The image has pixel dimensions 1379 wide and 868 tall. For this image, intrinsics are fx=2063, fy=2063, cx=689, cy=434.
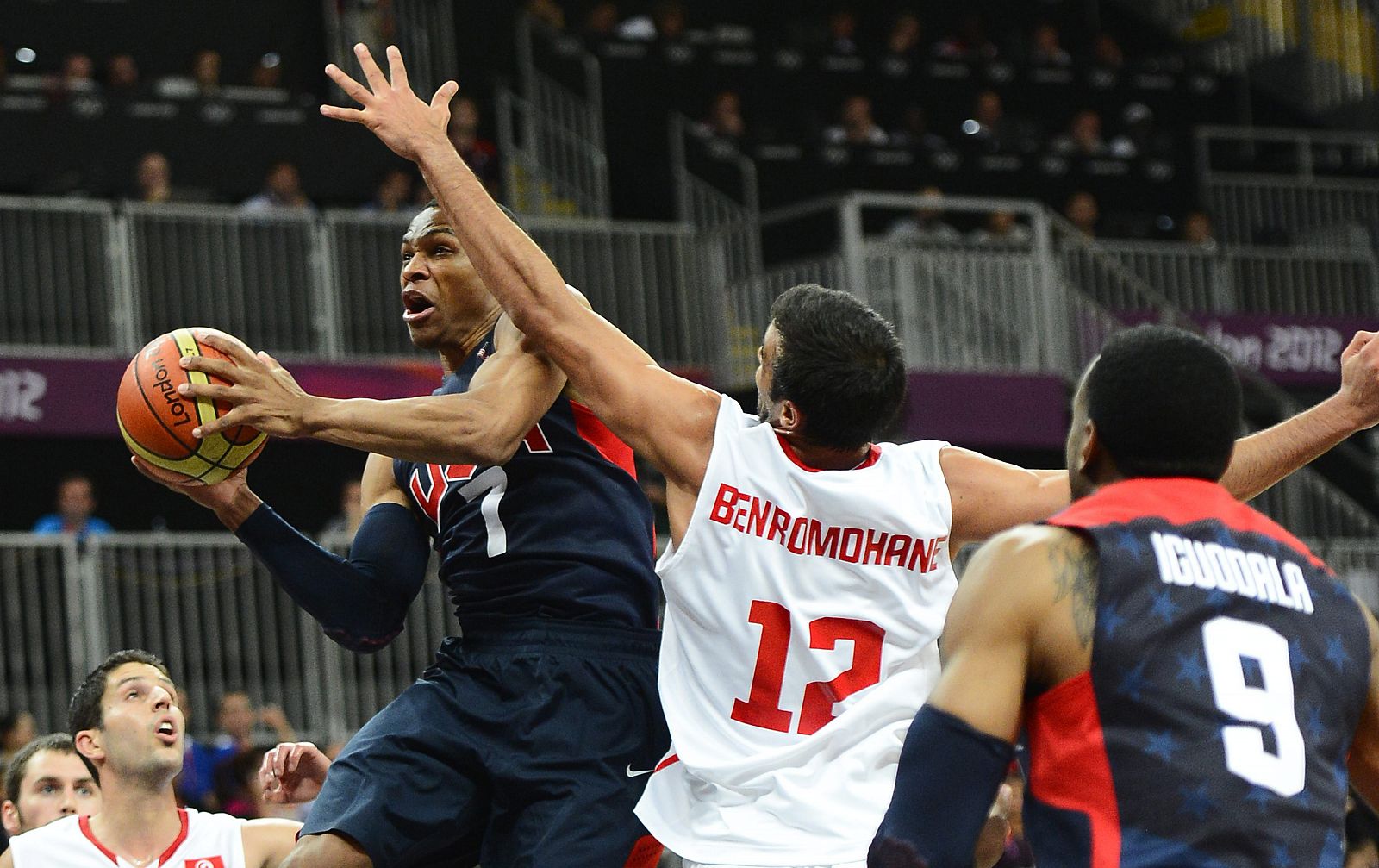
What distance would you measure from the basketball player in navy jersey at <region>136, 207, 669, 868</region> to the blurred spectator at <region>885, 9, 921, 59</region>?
1630cm

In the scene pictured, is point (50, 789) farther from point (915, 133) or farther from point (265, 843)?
point (915, 133)

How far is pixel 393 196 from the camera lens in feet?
54.8

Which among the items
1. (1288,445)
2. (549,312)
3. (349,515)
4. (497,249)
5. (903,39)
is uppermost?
(903,39)

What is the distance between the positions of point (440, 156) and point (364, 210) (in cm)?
1185

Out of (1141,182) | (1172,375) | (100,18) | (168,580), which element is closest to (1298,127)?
(1141,182)

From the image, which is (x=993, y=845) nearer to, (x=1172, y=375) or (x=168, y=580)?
(x=1172, y=375)

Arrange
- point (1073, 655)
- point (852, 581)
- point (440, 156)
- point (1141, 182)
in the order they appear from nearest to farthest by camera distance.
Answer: point (1073, 655)
point (852, 581)
point (440, 156)
point (1141, 182)

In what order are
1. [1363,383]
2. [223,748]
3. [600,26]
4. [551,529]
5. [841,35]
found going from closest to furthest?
[1363,383] → [551,529] → [223,748] → [600,26] → [841,35]

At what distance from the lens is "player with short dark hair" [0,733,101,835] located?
317 inches

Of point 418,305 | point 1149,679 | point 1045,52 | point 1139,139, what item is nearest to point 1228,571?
point 1149,679

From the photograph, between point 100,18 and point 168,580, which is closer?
point 168,580

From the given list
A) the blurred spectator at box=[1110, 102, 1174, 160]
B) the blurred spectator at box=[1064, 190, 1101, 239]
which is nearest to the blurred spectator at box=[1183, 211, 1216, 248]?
the blurred spectator at box=[1064, 190, 1101, 239]

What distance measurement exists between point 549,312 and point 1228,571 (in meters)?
1.97

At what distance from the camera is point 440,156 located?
5000 mm
